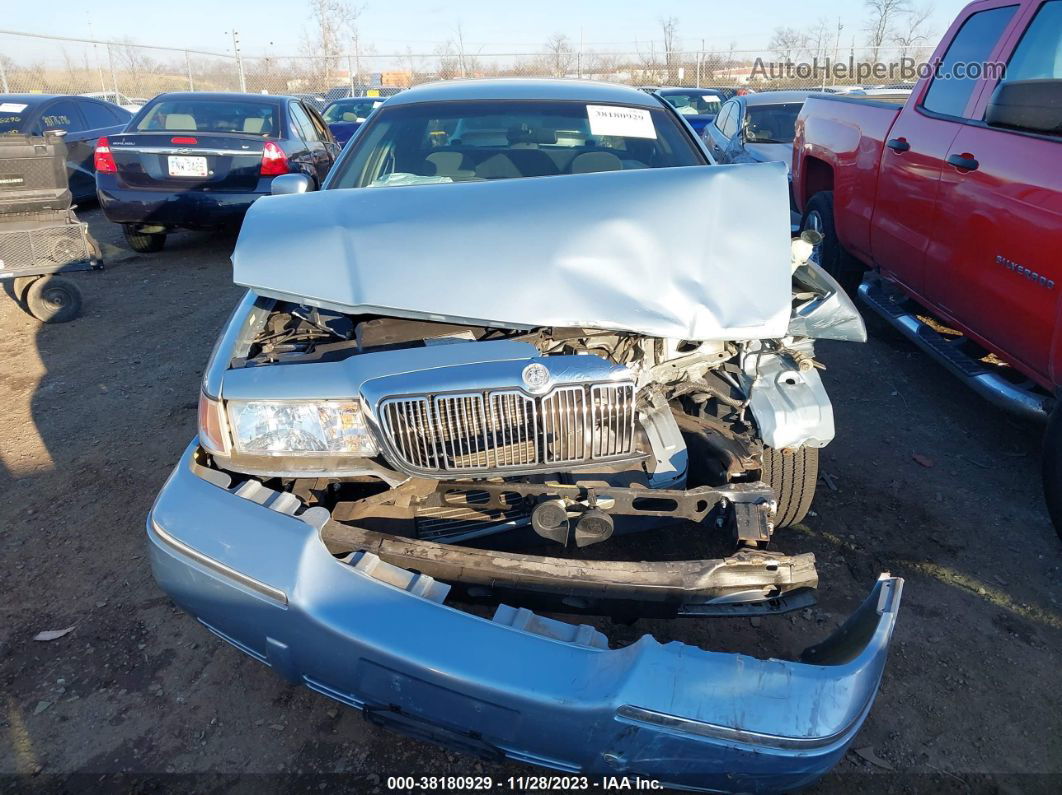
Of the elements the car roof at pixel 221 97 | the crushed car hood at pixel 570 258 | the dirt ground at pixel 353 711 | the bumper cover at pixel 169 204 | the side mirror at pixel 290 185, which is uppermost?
the car roof at pixel 221 97

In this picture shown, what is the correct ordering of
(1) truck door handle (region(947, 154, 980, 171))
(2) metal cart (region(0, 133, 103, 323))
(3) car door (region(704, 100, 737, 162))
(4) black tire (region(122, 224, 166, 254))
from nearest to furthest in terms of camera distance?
(1) truck door handle (region(947, 154, 980, 171))
(2) metal cart (region(0, 133, 103, 323))
(4) black tire (region(122, 224, 166, 254))
(3) car door (region(704, 100, 737, 162))

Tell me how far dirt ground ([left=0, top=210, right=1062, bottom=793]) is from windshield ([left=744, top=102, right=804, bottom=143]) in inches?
212

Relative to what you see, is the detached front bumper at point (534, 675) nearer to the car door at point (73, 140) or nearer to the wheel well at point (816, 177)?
the wheel well at point (816, 177)

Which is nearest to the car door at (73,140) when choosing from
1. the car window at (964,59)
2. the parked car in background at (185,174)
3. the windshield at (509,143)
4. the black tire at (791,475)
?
the parked car in background at (185,174)

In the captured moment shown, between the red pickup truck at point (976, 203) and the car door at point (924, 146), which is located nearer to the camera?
the red pickup truck at point (976, 203)

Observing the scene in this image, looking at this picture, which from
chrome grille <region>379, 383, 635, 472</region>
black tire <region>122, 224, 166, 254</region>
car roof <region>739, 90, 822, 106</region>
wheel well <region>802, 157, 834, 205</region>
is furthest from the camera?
car roof <region>739, 90, 822, 106</region>

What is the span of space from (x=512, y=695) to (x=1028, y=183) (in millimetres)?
2949

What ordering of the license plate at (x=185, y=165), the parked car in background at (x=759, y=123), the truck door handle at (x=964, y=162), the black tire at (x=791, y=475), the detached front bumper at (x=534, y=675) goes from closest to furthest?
the detached front bumper at (x=534, y=675) < the black tire at (x=791, y=475) < the truck door handle at (x=964, y=162) < the license plate at (x=185, y=165) < the parked car in background at (x=759, y=123)

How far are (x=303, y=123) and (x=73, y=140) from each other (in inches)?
119

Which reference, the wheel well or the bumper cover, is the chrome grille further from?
the bumper cover

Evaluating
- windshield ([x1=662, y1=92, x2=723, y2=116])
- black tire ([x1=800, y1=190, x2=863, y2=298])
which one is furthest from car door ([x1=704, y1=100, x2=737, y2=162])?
black tire ([x1=800, y1=190, x2=863, y2=298])

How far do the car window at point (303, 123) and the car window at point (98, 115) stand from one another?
125 inches

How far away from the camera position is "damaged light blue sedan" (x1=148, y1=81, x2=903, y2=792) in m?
1.57

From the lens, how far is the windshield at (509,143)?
11.3 ft
